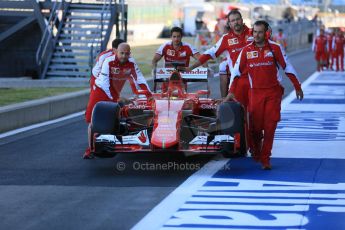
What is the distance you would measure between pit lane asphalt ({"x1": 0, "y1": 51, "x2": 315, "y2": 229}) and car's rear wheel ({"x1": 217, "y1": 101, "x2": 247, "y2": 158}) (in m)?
0.56

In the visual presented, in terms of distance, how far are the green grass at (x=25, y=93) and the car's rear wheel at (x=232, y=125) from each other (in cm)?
729

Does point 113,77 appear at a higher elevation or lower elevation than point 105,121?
higher

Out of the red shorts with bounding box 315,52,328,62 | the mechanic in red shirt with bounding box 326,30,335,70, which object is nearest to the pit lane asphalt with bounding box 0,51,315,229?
the red shorts with bounding box 315,52,328,62

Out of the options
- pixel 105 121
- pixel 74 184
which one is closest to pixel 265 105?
pixel 105 121

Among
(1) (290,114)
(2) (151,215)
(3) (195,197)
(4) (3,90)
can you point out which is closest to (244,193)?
(3) (195,197)

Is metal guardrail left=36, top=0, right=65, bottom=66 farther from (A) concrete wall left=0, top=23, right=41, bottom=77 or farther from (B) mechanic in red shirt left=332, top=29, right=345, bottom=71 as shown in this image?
(B) mechanic in red shirt left=332, top=29, right=345, bottom=71

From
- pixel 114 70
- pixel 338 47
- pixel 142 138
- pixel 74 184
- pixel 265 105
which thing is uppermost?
pixel 114 70

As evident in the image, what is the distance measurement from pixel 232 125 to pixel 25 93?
1047 cm

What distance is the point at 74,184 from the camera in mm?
11008

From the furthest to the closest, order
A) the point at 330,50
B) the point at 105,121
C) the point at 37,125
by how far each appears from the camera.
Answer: the point at 330,50, the point at 37,125, the point at 105,121

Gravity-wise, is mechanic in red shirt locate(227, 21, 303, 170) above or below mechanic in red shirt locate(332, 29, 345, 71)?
above

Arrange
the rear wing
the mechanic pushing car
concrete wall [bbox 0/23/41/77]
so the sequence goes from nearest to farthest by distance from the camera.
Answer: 1. the mechanic pushing car
2. the rear wing
3. concrete wall [bbox 0/23/41/77]

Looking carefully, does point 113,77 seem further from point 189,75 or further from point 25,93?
point 25,93

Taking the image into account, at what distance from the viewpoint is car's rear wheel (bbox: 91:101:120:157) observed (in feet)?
39.1
